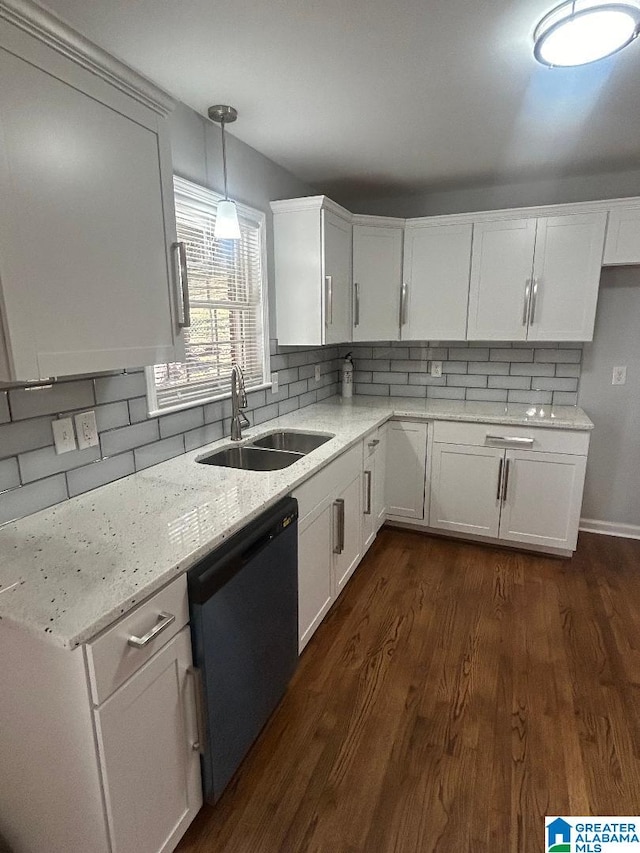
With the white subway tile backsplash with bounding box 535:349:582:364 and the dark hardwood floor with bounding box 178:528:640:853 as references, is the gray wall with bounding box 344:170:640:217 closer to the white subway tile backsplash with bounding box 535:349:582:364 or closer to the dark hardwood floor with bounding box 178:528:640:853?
the white subway tile backsplash with bounding box 535:349:582:364

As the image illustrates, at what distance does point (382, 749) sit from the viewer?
164 centimetres

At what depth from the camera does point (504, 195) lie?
313cm

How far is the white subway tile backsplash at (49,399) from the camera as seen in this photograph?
137 centimetres

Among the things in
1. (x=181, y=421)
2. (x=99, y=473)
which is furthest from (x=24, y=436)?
(x=181, y=421)

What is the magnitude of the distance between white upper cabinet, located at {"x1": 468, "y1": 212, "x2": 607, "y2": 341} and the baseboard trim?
4.47 feet

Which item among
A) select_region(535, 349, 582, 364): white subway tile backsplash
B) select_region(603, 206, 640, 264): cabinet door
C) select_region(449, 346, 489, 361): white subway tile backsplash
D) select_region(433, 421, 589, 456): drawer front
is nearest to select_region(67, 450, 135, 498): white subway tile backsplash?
select_region(433, 421, 589, 456): drawer front

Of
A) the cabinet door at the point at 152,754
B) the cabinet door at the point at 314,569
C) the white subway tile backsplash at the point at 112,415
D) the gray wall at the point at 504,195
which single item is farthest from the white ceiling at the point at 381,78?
the cabinet door at the point at 152,754

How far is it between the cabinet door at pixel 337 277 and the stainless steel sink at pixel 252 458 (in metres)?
0.89

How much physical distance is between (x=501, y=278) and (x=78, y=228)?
2.59 metres

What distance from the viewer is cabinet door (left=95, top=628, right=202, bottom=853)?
1014mm

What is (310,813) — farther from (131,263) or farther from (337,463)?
(131,263)

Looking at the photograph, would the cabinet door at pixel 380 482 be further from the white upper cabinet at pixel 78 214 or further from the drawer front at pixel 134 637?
the drawer front at pixel 134 637

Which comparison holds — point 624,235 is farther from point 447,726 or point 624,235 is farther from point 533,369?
point 447,726

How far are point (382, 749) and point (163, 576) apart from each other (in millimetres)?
1137
